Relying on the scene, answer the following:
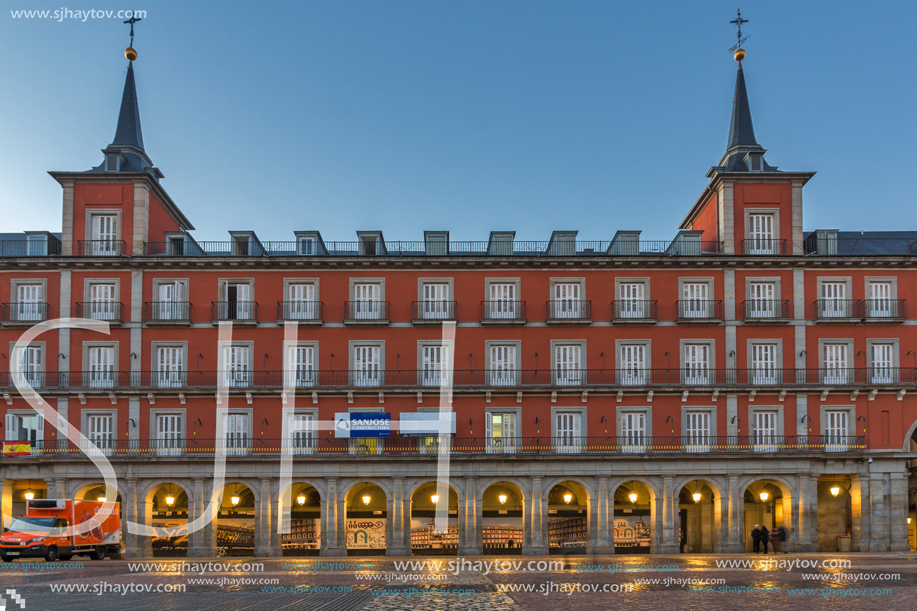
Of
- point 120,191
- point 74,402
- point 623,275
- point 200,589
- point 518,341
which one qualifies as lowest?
point 200,589

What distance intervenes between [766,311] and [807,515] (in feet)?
33.9

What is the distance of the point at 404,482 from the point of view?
4275 cm

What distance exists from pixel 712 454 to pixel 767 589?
19.7 meters

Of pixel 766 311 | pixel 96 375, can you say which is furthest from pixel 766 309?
pixel 96 375

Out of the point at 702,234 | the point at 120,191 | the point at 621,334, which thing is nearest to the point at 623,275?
the point at 621,334

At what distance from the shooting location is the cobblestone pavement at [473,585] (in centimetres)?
2030

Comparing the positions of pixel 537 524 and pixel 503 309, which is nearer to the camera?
pixel 537 524

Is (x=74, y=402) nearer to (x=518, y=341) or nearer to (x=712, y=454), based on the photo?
(x=518, y=341)

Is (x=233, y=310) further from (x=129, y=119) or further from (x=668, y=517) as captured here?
(x=668, y=517)

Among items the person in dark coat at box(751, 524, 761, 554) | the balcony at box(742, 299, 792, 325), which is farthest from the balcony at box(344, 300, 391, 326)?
the person in dark coat at box(751, 524, 761, 554)

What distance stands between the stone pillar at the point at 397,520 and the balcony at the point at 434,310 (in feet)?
27.5

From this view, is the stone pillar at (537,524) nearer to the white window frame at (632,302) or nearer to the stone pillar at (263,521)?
the white window frame at (632,302)

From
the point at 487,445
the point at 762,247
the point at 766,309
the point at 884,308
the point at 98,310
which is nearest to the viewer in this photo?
the point at 487,445

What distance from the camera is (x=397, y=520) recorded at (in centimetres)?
4241
